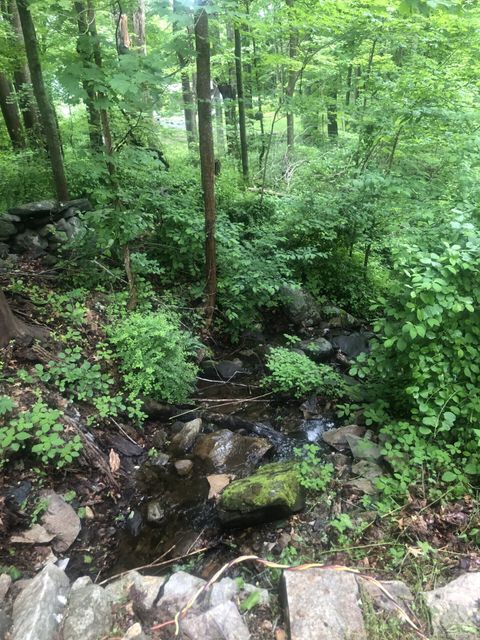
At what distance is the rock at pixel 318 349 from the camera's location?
6703 mm

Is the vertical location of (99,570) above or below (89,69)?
below

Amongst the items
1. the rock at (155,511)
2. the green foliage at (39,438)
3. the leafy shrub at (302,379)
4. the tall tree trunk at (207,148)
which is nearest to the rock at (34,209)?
the tall tree trunk at (207,148)

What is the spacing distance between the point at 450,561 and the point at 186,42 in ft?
20.5

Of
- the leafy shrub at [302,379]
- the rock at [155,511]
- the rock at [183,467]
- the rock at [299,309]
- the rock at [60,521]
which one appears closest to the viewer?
the rock at [60,521]

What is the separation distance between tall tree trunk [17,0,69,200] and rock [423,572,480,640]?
777 cm

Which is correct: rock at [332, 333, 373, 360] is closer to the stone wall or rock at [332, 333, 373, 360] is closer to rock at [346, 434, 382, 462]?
rock at [346, 434, 382, 462]

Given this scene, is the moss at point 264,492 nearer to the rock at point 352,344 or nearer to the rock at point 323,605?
the rock at point 323,605

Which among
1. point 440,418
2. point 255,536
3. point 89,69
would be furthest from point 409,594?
point 89,69

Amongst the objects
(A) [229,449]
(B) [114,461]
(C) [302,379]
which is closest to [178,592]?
(B) [114,461]

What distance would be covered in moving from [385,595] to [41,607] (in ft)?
7.18

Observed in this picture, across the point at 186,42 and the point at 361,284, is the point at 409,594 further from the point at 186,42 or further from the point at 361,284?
the point at 361,284

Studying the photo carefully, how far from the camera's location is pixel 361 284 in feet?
28.5

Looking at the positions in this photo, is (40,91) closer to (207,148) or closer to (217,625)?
(207,148)

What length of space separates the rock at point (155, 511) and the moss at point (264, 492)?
73cm
